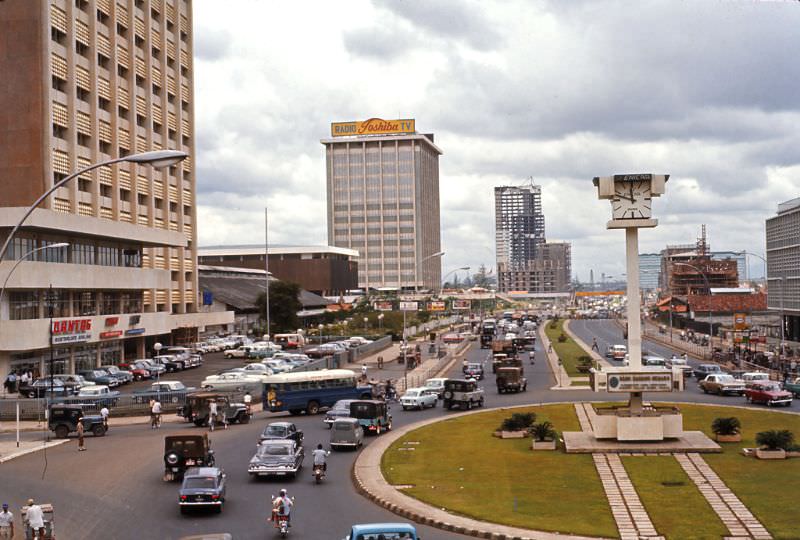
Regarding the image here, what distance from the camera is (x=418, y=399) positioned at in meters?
54.3

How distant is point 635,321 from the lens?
38.2 m

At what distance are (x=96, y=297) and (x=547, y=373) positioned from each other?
128ft

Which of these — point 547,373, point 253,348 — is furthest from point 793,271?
point 253,348

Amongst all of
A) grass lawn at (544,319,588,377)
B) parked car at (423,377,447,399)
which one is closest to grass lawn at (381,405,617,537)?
parked car at (423,377,447,399)

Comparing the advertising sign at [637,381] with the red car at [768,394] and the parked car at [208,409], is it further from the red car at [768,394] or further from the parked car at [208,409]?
the parked car at [208,409]

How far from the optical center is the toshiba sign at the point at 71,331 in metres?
66.1

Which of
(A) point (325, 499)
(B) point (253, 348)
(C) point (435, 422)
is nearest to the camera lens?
(A) point (325, 499)

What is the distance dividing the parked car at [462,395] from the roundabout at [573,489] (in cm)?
1135

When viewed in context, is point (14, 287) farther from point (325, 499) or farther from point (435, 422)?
point (325, 499)

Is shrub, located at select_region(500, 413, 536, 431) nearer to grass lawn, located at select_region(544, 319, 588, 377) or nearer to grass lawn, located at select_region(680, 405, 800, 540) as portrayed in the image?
grass lawn, located at select_region(680, 405, 800, 540)

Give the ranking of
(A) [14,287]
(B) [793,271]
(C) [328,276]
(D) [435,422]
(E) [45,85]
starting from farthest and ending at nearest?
(C) [328,276], (B) [793,271], (E) [45,85], (A) [14,287], (D) [435,422]

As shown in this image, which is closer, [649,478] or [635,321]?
[649,478]

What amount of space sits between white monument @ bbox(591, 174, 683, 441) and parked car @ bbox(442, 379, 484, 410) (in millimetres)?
14774

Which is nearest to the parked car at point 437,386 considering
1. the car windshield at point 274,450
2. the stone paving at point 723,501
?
the stone paving at point 723,501
